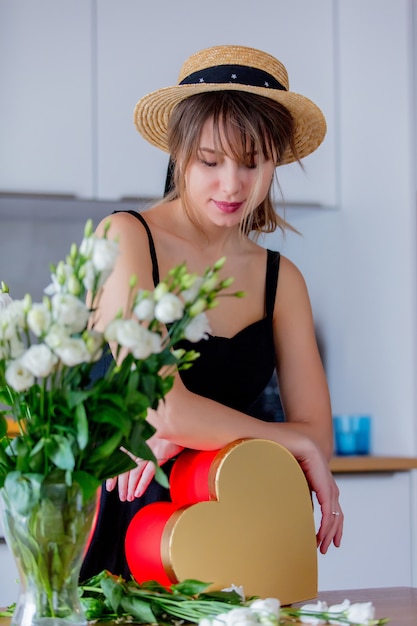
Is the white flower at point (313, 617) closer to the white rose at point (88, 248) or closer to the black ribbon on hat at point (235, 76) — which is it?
the white rose at point (88, 248)

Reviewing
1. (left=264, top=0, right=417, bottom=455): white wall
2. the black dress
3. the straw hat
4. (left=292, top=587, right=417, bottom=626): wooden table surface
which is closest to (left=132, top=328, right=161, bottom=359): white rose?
(left=292, top=587, right=417, bottom=626): wooden table surface

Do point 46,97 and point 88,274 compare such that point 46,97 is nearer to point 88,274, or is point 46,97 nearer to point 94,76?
point 94,76

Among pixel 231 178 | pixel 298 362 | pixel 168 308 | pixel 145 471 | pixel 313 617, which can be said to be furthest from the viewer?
pixel 298 362

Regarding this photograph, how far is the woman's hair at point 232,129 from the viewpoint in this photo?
1.53 m

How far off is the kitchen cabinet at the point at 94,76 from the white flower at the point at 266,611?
2052 mm

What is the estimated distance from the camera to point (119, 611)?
3.58 feet

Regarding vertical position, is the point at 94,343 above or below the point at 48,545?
above

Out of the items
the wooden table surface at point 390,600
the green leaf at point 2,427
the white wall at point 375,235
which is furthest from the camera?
the white wall at point 375,235

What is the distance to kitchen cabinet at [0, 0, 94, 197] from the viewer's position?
113 inches

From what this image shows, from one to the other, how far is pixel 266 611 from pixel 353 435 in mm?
2113

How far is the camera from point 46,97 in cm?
291

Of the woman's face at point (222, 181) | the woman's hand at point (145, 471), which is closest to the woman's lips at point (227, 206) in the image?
the woman's face at point (222, 181)

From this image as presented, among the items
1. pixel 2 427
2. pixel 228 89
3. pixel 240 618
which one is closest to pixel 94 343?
pixel 2 427

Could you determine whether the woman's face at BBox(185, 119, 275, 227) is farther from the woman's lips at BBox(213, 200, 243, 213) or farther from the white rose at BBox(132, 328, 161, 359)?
the white rose at BBox(132, 328, 161, 359)
